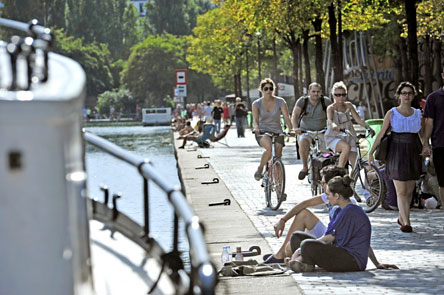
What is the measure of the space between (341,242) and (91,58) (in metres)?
126

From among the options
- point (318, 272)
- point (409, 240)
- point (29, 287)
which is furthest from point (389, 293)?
point (29, 287)

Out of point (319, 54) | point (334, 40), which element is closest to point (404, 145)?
point (334, 40)

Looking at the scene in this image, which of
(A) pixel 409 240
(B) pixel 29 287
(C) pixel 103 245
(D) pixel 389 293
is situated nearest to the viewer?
(B) pixel 29 287

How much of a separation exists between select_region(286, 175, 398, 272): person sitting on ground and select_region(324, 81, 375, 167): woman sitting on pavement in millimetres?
5358

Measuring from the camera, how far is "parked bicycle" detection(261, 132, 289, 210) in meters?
14.9

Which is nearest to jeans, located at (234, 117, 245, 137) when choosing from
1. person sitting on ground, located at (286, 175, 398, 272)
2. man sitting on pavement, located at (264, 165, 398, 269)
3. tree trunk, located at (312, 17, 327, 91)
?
tree trunk, located at (312, 17, 327, 91)

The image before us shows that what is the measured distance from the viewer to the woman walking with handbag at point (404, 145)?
12.4 m

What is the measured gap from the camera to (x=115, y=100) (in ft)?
452

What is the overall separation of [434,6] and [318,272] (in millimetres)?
22758

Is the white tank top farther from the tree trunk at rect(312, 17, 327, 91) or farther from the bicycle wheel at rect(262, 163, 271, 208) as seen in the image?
the tree trunk at rect(312, 17, 327, 91)

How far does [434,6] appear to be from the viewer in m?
31.1

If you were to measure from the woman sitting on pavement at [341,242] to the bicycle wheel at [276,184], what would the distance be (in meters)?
5.25

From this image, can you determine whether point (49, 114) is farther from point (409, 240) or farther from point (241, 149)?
point (241, 149)

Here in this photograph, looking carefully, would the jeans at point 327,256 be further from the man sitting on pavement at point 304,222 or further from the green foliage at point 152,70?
the green foliage at point 152,70
